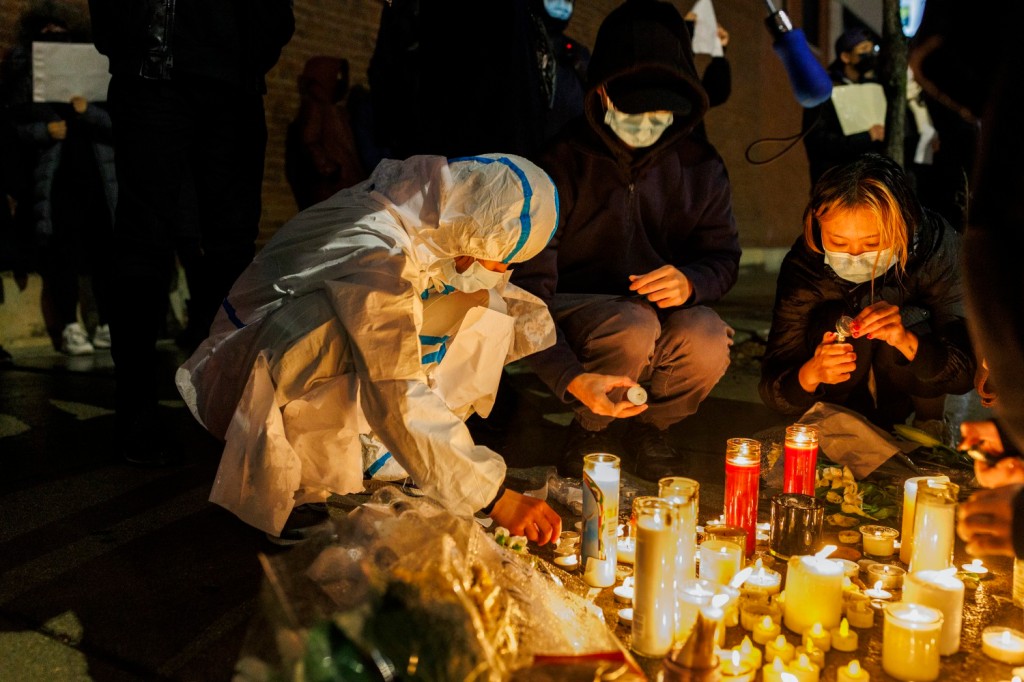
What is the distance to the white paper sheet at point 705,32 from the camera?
6781 mm

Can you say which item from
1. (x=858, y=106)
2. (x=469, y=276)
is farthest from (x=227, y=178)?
(x=858, y=106)

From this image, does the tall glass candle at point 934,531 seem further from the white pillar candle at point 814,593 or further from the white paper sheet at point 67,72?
the white paper sheet at point 67,72

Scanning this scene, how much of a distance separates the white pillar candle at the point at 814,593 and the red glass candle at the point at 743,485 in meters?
0.38

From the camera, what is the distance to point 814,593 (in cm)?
204

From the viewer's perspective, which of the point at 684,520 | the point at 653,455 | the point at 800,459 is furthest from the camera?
the point at 653,455

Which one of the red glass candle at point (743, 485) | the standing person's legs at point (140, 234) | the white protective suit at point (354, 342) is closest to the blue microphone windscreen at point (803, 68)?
the white protective suit at point (354, 342)

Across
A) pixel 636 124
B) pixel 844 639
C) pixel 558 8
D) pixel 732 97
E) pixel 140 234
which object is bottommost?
pixel 844 639

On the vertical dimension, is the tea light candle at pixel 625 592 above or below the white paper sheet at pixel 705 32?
below

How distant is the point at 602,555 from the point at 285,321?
1.03m

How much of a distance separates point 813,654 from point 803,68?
294cm

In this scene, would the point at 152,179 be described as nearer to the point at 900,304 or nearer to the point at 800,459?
the point at 800,459

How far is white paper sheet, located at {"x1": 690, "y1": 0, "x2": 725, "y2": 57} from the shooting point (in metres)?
6.78

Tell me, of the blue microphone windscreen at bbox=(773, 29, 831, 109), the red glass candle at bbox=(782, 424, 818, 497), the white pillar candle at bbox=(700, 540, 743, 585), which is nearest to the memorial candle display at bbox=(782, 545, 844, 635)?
the white pillar candle at bbox=(700, 540, 743, 585)

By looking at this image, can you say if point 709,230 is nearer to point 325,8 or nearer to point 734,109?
point 325,8
